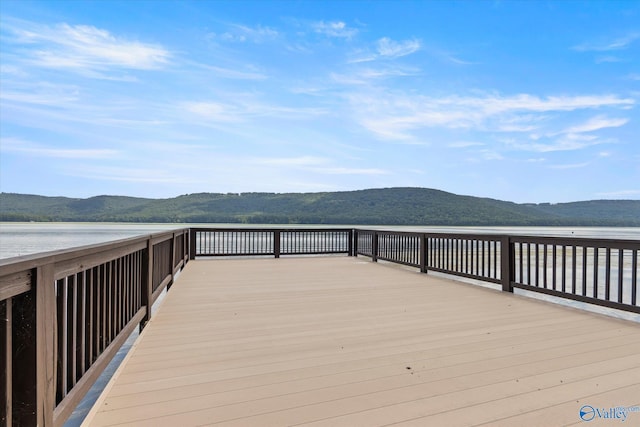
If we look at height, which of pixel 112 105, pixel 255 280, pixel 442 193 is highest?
pixel 112 105

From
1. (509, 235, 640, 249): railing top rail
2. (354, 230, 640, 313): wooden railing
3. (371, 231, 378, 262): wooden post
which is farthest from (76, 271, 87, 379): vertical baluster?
(371, 231, 378, 262): wooden post

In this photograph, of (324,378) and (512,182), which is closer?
(324,378)

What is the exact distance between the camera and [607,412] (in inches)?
62.5

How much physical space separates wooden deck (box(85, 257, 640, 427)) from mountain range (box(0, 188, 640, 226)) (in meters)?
47.4

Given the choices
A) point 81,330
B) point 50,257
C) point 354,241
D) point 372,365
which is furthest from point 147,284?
point 354,241

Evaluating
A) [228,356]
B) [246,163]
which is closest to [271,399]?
[228,356]

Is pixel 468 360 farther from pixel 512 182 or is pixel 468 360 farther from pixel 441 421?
pixel 512 182

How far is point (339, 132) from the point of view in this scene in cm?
2922

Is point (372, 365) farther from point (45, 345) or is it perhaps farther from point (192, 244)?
point (192, 244)

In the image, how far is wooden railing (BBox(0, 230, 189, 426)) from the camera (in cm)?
101

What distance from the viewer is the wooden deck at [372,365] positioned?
157 centimetres

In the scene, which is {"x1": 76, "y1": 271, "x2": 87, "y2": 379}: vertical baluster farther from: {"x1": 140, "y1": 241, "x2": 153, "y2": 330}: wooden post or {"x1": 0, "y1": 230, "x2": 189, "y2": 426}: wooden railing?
{"x1": 140, "y1": 241, "x2": 153, "y2": 330}: wooden post

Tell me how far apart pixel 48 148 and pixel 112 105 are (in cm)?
2705

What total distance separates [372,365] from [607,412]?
1168 millimetres
